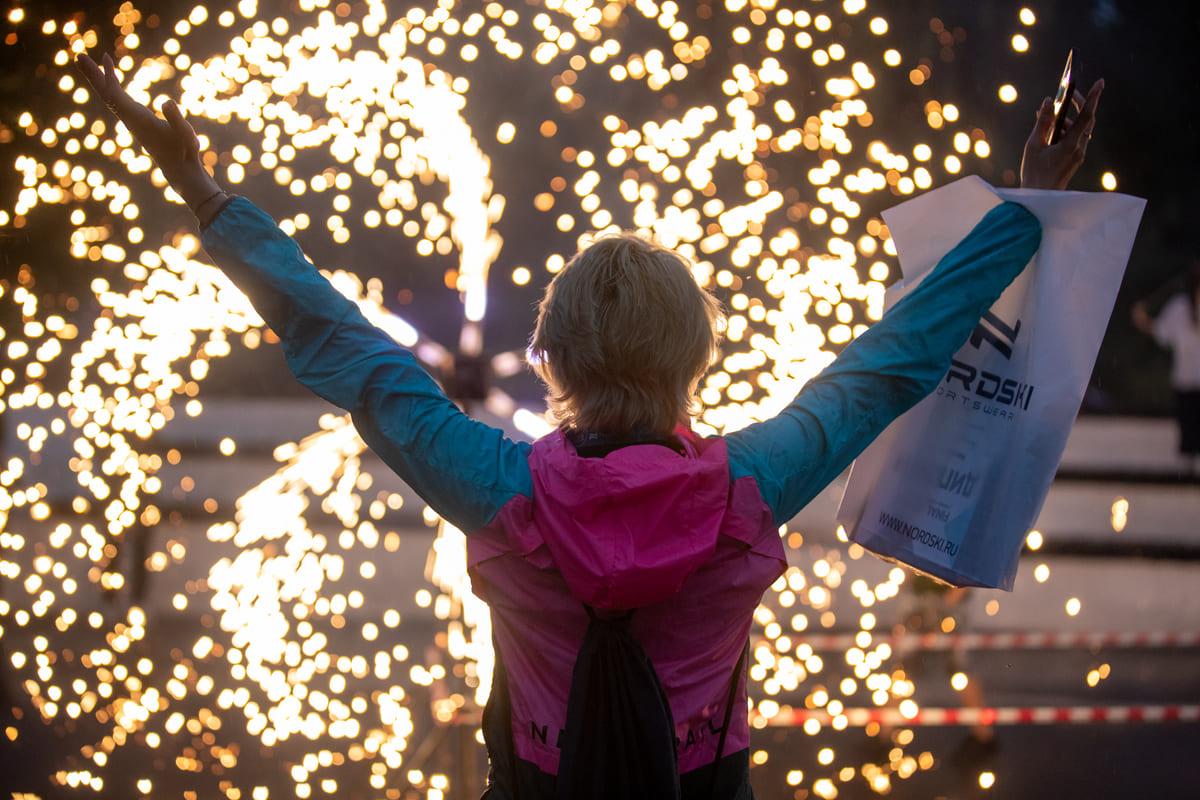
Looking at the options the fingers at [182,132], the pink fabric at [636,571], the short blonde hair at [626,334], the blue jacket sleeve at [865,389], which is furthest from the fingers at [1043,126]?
the fingers at [182,132]

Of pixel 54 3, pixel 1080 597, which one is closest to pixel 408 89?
pixel 54 3

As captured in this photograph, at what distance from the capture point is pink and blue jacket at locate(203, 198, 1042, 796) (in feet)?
3.30

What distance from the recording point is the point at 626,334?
1.09 metres

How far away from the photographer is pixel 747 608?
Result: 1.15 meters

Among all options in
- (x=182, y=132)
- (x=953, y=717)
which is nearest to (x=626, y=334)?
(x=182, y=132)

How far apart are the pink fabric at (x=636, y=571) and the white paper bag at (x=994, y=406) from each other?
0.53 m

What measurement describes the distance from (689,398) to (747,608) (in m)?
0.30

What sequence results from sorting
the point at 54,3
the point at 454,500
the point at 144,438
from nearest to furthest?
the point at 454,500 → the point at 54,3 → the point at 144,438

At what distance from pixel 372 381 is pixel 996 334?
3.67 ft

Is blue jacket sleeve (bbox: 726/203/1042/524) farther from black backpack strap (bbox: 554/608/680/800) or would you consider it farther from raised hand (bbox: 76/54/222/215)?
raised hand (bbox: 76/54/222/215)

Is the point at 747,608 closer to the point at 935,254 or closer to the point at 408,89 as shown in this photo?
the point at 935,254

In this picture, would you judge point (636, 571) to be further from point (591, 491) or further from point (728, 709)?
point (728, 709)

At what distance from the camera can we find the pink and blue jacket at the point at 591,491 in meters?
1.01

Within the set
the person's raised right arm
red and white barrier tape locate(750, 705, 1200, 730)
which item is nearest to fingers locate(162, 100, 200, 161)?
the person's raised right arm
